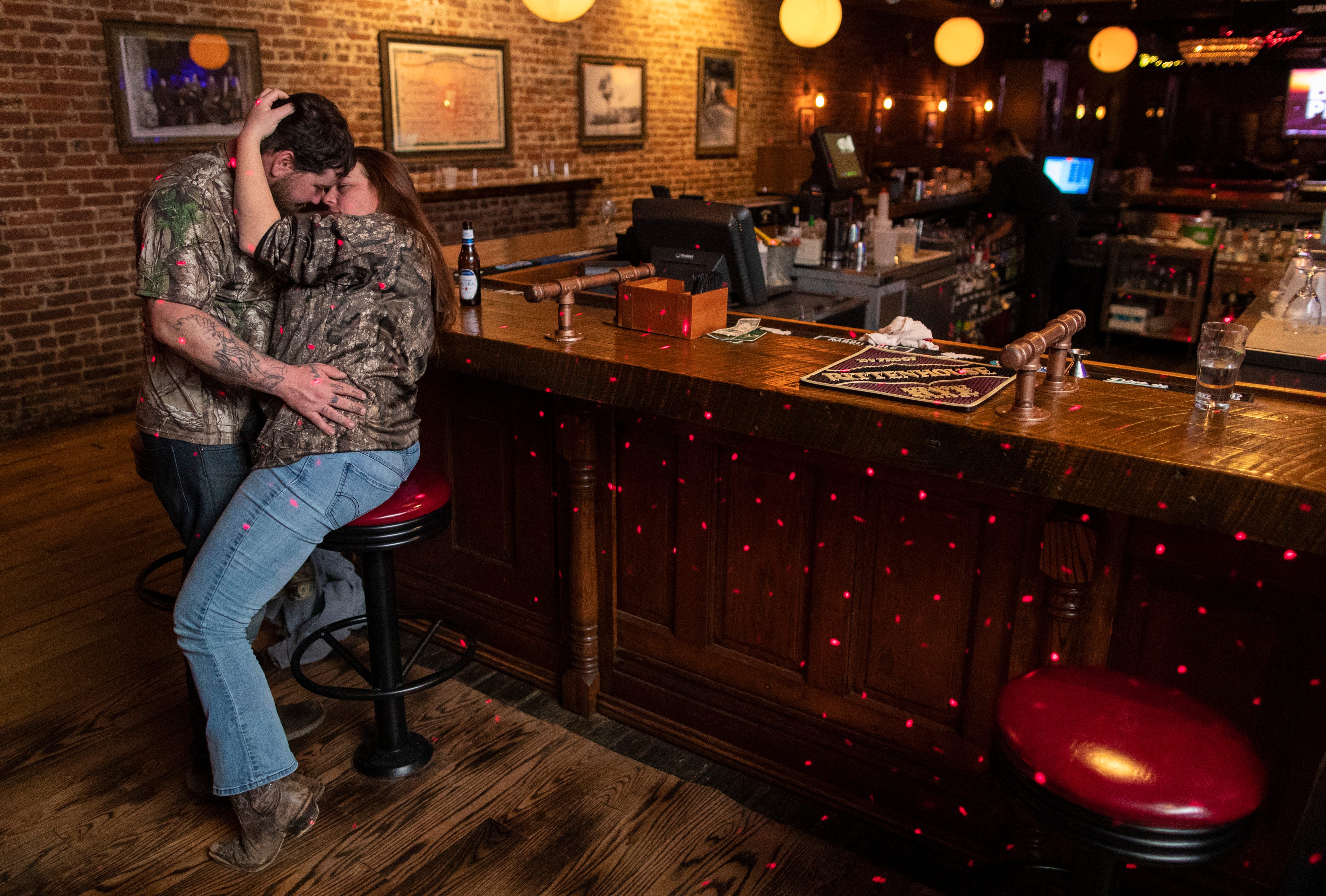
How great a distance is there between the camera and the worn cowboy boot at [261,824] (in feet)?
6.70

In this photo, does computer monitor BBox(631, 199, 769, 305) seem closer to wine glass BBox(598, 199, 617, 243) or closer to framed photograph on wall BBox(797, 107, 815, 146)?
wine glass BBox(598, 199, 617, 243)

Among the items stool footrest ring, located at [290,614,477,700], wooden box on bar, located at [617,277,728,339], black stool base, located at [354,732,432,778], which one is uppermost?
wooden box on bar, located at [617,277,728,339]

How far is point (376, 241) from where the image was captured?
6.28 ft

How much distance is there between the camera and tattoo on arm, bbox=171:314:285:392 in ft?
6.10

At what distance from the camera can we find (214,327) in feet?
6.15

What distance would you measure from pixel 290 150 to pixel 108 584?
2155mm

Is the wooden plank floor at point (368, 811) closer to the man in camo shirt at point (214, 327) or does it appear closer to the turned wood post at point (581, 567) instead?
the turned wood post at point (581, 567)

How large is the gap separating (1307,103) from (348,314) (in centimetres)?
1097

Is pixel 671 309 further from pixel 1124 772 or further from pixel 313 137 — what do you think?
pixel 1124 772

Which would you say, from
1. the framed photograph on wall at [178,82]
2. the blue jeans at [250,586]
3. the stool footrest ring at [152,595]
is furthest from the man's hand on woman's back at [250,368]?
the framed photograph on wall at [178,82]

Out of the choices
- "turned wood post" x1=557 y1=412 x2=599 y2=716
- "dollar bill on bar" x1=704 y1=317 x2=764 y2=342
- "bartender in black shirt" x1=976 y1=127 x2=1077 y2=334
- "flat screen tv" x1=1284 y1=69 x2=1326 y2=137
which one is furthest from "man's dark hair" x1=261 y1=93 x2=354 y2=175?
"flat screen tv" x1=1284 y1=69 x2=1326 y2=137

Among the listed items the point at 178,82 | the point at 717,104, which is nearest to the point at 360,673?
the point at 178,82

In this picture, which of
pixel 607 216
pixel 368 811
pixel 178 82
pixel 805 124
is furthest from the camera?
pixel 805 124

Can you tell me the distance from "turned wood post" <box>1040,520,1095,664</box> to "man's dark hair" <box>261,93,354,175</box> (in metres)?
1.54
